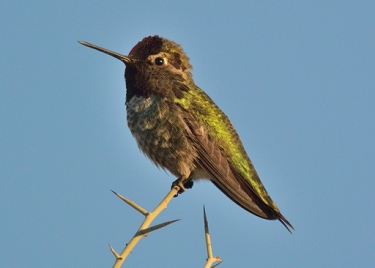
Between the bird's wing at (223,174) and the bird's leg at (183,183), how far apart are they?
24 centimetres

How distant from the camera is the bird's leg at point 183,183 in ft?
19.8

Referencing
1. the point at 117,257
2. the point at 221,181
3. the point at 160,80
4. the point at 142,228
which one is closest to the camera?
the point at 117,257

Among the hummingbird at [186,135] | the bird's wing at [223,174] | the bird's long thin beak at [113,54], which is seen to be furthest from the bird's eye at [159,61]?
the bird's wing at [223,174]

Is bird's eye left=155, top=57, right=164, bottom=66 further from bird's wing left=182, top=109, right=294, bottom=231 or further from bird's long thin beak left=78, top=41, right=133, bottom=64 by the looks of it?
bird's wing left=182, top=109, right=294, bottom=231

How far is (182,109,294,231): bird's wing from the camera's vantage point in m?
6.02

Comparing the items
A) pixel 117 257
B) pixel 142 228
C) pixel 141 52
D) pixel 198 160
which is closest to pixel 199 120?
pixel 198 160

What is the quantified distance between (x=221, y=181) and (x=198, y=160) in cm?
34

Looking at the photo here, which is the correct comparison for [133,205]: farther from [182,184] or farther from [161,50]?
[161,50]

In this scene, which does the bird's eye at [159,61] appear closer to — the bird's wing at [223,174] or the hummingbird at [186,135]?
the hummingbird at [186,135]

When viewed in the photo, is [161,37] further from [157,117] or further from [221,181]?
[221,181]

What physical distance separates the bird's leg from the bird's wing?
237mm

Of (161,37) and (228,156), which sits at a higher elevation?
(161,37)

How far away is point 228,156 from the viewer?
6355mm

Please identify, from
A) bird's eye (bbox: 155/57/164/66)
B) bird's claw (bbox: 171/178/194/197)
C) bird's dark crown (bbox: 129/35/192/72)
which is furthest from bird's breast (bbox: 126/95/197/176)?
bird's dark crown (bbox: 129/35/192/72)
